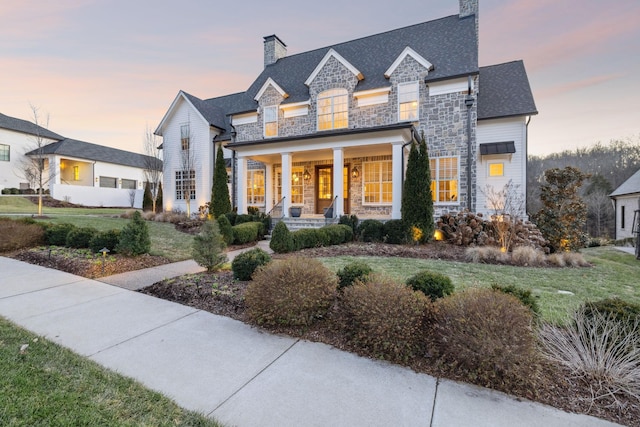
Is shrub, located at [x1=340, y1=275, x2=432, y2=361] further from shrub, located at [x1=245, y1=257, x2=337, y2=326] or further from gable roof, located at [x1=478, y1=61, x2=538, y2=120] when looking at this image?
gable roof, located at [x1=478, y1=61, x2=538, y2=120]

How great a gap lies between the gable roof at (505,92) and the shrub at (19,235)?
55.8ft

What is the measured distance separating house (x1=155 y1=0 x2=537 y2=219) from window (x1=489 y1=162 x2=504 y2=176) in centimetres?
4

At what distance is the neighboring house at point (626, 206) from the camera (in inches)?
758

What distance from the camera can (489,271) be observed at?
6.66 metres

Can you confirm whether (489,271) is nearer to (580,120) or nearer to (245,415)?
(245,415)

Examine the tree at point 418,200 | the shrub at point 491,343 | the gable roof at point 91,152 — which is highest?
the gable roof at point 91,152

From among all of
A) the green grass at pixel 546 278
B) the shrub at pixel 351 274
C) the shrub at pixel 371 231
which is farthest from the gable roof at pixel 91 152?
the shrub at pixel 351 274

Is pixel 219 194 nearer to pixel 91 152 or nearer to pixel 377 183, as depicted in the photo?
pixel 377 183

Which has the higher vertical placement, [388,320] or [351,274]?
[351,274]

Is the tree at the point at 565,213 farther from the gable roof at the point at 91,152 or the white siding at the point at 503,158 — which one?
the gable roof at the point at 91,152

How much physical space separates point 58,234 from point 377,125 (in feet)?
42.0

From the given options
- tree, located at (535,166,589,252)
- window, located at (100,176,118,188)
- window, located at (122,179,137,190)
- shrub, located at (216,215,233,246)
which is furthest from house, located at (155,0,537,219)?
window, located at (122,179,137,190)

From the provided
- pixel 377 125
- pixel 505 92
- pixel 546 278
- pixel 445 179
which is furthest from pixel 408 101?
pixel 546 278

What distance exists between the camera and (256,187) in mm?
16859
